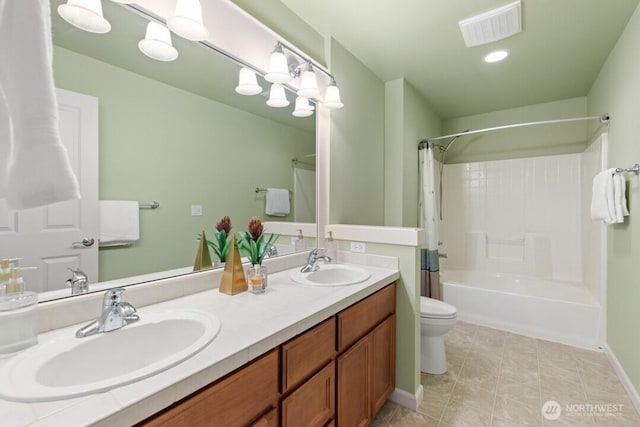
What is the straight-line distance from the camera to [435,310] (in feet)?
6.72

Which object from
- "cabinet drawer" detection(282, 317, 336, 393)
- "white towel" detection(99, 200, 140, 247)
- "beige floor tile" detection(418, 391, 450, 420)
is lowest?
"beige floor tile" detection(418, 391, 450, 420)

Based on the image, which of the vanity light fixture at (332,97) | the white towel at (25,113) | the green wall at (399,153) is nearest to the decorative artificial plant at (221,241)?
the white towel at (25,113)

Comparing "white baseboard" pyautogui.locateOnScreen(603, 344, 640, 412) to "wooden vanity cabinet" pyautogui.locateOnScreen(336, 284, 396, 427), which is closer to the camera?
"wooden vanity cabinet" pyautogui.locateOnScreen(336, 284, 396, 427)

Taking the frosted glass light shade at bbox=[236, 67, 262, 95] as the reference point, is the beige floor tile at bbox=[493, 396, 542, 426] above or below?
below

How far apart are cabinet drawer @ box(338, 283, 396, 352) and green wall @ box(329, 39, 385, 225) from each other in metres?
0.68

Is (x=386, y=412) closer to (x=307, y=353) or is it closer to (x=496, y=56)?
(x=307, y=353)

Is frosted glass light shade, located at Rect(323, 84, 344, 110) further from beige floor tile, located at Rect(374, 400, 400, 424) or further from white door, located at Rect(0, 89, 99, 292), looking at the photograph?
beige floor tile, located at Rect(374, 400, 400, 424)

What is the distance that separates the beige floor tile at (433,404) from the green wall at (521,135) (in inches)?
109

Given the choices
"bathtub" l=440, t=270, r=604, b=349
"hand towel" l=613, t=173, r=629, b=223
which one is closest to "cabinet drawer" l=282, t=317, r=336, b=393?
"hand towel" l=613, t=173, r=629, b=223

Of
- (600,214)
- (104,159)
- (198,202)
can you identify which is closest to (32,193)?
(104,159)

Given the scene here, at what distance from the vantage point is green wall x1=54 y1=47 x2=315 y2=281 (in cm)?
101

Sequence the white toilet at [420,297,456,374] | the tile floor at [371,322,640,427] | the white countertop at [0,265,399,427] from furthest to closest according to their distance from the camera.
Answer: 1. the white toilet at [420,297,456,374]
2. the tile floor at [371,322,640,427]
3. the white countertop at [0,265,399,427]

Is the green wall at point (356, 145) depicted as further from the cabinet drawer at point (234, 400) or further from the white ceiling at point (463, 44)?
the cabinet drawer at point (234, 400)

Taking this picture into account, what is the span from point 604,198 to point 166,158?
2661 millimetres
